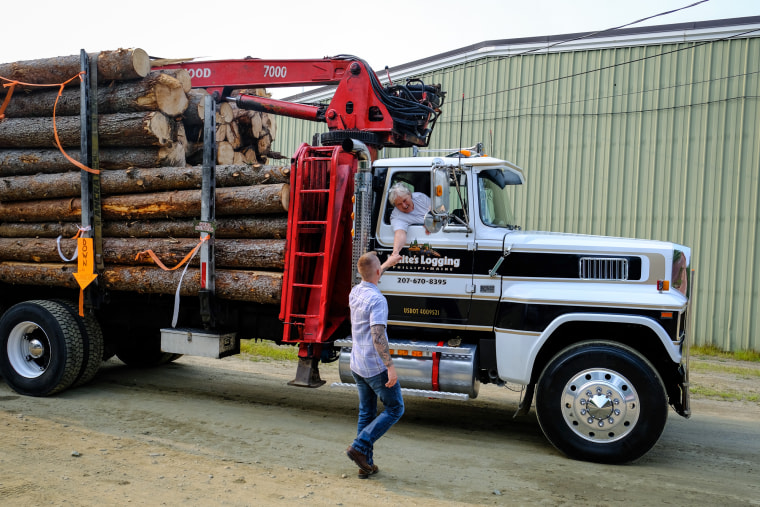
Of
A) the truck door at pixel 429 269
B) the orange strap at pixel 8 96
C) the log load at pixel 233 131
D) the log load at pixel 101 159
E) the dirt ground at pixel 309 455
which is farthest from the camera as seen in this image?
the log load at pixel 233 131

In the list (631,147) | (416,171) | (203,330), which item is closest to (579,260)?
(416,171)

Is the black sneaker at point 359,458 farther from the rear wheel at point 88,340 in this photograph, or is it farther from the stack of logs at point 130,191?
the rear wheel at point 88,340

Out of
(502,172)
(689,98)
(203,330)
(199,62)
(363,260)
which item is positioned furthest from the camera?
(689,98)

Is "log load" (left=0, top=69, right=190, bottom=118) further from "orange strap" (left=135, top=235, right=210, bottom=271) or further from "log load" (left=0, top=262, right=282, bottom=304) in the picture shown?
"log load" (left=0, top=262, right=282, bottom=304)

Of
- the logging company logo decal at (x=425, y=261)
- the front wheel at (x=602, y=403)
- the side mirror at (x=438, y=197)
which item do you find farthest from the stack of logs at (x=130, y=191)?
the front wheel at (x=602, y=403)

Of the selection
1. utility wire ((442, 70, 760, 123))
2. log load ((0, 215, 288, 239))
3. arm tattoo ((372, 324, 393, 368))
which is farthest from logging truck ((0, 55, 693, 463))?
utility wire ((442, 70, 760, 123))

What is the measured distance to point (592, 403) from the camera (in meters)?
5.80

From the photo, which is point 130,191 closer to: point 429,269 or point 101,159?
point 101,159

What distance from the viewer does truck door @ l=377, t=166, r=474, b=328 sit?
648cm

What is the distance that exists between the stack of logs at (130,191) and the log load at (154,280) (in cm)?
1

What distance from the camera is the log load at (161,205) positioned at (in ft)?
23.4

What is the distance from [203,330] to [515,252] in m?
3.73

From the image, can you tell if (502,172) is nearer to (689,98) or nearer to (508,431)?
(508,431)

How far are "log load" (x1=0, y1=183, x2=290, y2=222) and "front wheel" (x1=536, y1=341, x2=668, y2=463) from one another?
11.0 feet
